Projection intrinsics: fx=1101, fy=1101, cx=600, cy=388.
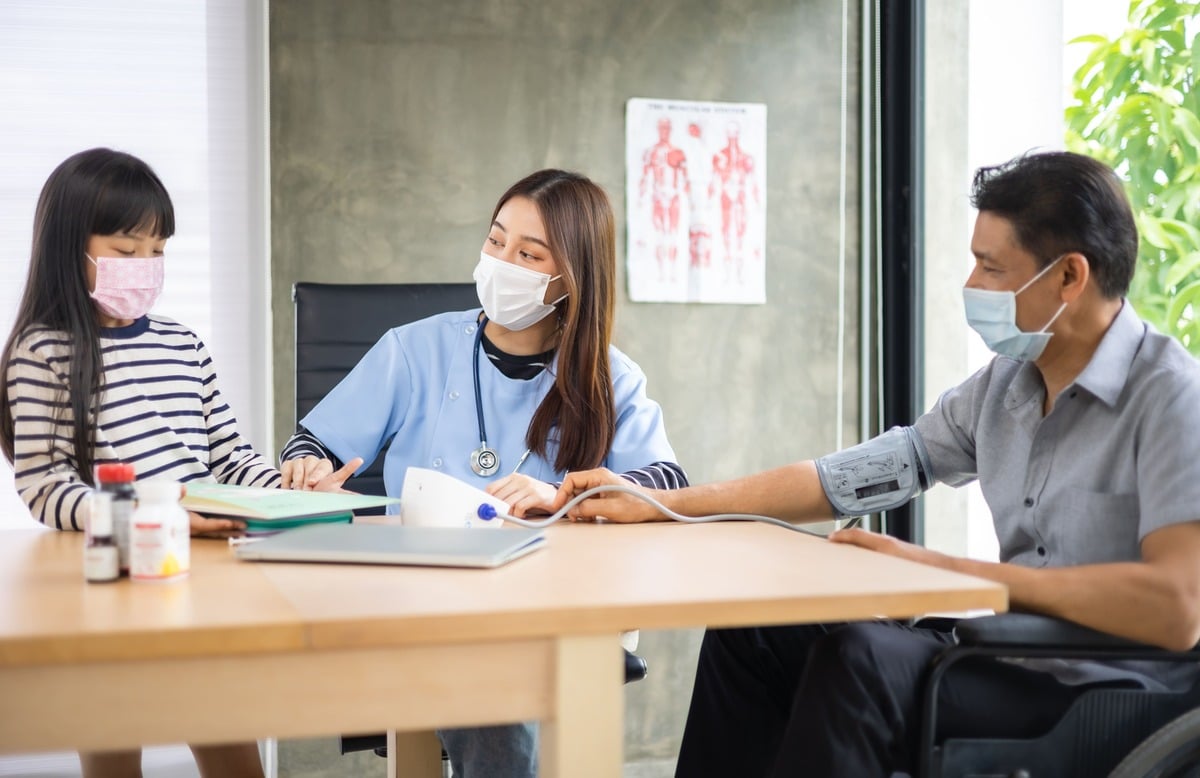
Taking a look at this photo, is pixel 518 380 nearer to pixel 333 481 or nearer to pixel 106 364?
pixel 333 481

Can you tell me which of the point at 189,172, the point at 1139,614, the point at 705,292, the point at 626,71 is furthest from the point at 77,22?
the point at 1139,614

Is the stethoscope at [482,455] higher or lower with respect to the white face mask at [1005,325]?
lower

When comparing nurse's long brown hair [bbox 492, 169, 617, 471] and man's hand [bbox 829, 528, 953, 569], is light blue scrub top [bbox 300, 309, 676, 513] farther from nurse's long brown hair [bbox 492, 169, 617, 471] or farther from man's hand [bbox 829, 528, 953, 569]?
man's hand [bbox 829, 528, 953, 569]

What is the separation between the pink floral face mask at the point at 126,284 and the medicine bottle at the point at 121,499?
0.79m

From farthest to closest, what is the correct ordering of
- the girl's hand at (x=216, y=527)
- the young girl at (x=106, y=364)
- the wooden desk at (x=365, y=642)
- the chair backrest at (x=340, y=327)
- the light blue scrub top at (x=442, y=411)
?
the chair backrest at (x=340, y=327) → the light blue scrub top at (x=442, y=411) → the young girl at (x=106, y=364) → the girl's hand at (x=216, y=527) → the wooden desk at (x=365, y=642)

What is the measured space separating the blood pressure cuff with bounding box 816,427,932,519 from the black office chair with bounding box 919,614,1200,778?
0.50 meters

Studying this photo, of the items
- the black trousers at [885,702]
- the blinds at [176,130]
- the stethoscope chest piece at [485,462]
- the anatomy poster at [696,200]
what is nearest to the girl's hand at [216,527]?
the stethoscope chest piece at [485,462]

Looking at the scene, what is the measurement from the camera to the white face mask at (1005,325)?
1.58 meters

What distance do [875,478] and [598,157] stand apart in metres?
1.65

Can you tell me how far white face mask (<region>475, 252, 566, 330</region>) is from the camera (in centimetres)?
199

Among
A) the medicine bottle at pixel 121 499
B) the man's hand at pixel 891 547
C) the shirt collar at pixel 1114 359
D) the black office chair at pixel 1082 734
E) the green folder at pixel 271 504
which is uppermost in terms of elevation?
the shirt collar at pixel 1114 359

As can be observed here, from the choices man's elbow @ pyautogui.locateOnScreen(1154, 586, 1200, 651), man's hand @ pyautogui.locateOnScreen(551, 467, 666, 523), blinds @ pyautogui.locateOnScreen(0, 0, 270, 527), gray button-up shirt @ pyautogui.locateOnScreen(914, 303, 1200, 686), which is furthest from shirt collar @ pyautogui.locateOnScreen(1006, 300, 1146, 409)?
blinds @ pyautogui.locateOnScreen(0, 0, 270, 527)

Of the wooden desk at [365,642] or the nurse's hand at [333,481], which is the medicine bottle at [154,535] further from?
the nurse's hand at [333,481]

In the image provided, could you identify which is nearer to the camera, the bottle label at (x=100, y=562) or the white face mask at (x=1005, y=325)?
the bottle label at (x=100, y=562)
